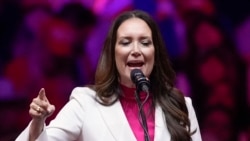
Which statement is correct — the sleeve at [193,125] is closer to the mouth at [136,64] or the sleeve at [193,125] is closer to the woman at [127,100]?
the woman at [127,100]

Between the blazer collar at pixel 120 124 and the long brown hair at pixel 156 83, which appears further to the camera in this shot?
the long brown hair at pixel 156 83

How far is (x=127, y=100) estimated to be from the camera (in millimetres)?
2023

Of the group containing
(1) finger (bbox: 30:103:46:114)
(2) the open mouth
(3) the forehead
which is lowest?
(1) finger (bbox: 30:103:46:114)

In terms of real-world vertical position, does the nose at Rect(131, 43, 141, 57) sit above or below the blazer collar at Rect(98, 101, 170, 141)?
above

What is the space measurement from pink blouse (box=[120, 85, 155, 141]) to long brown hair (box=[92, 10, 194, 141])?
0.11 feet

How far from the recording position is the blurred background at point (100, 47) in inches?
113

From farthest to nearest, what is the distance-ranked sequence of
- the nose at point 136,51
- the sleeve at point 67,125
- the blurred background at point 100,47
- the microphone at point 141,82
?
1. the blurred background at point 100,47
2. the nose at point 136,51
3. the sleeve at point 67,125
4. the microphone at point 141,82

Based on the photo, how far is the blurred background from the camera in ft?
9.45

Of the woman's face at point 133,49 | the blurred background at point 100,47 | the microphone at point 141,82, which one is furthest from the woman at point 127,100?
the blurred background at point 100,47

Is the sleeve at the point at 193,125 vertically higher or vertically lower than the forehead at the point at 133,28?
lower

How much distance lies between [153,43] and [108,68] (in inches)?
8.0

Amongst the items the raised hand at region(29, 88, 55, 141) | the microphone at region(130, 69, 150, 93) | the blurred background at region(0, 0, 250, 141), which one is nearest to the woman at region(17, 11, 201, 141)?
the raised hand at region(29, 88, 55, 141)

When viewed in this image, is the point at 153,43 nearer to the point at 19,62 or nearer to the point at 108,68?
the point at 108,68

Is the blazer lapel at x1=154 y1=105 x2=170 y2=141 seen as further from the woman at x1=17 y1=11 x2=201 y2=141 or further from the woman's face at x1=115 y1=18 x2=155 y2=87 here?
the woman's face at x1=115 y1=18 x2=155 y2=87
